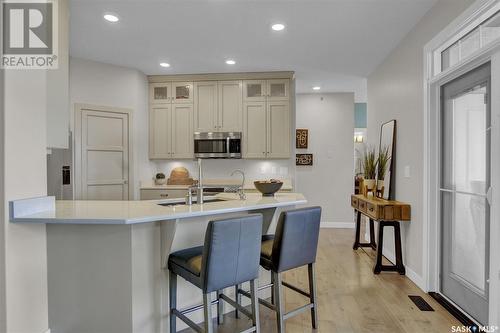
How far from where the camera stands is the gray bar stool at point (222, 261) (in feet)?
5.79

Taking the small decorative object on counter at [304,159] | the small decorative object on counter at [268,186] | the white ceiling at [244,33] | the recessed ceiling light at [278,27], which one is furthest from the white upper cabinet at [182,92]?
the small decorative object on counter at [268,186]

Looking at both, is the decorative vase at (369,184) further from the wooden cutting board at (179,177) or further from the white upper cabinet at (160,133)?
the white upper cabinet at (160,133)

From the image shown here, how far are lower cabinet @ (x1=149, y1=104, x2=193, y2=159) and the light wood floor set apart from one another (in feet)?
9.18

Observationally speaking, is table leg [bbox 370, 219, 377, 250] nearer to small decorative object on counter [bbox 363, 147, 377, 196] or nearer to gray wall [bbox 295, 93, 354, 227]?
small decorative object on counter [bbox 363, 147, 377, 196]

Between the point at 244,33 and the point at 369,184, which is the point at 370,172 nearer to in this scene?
the point at 369,184

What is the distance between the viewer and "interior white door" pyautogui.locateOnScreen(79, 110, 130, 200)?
4.36 metres

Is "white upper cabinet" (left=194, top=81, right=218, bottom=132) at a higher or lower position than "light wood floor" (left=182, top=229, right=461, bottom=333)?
higher

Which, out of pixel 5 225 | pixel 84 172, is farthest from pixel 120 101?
pixel 5 225

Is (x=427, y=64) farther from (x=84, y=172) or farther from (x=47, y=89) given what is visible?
(x=84, y=172)

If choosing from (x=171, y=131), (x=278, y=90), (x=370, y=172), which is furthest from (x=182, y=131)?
(x=370, y=172)

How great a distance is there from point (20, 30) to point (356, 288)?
3.59 meters

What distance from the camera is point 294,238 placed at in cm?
215

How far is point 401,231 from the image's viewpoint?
375 cm

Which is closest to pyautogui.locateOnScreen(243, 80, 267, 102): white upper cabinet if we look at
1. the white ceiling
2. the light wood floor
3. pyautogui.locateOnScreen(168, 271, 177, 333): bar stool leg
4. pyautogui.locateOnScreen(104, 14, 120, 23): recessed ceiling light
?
the white ceiling
